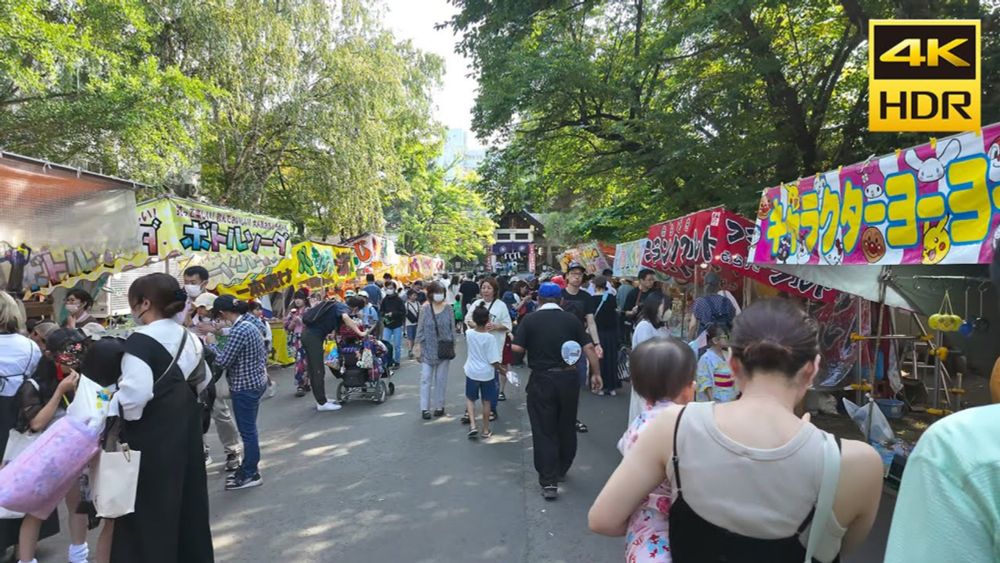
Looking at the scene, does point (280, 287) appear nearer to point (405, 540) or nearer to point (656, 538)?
point (405, 540)

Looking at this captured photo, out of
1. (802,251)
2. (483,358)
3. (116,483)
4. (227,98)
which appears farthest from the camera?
(227,98)

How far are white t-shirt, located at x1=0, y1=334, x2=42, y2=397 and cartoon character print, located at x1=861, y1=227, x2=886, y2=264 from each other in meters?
5.70

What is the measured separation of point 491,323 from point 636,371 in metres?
4.74

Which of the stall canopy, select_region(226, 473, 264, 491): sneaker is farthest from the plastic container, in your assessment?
the stall canopy

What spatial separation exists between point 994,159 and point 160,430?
463 cm

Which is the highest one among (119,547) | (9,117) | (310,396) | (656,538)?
(9,117)

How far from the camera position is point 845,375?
26.1 ft

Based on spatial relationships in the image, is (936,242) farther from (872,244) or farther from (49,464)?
(49,464)

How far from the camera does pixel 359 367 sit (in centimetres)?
877

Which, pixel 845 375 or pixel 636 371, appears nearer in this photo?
pixel 636 371

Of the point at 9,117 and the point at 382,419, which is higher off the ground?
the point at 9,117

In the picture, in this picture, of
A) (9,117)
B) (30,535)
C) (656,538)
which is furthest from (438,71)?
(656,538)

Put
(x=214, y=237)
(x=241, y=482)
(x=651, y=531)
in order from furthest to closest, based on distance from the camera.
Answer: (x=214, y=237) → (x=241, y=482) → (x=651, y=531)

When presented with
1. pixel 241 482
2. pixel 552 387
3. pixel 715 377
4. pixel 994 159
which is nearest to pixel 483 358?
pixel 552 387
